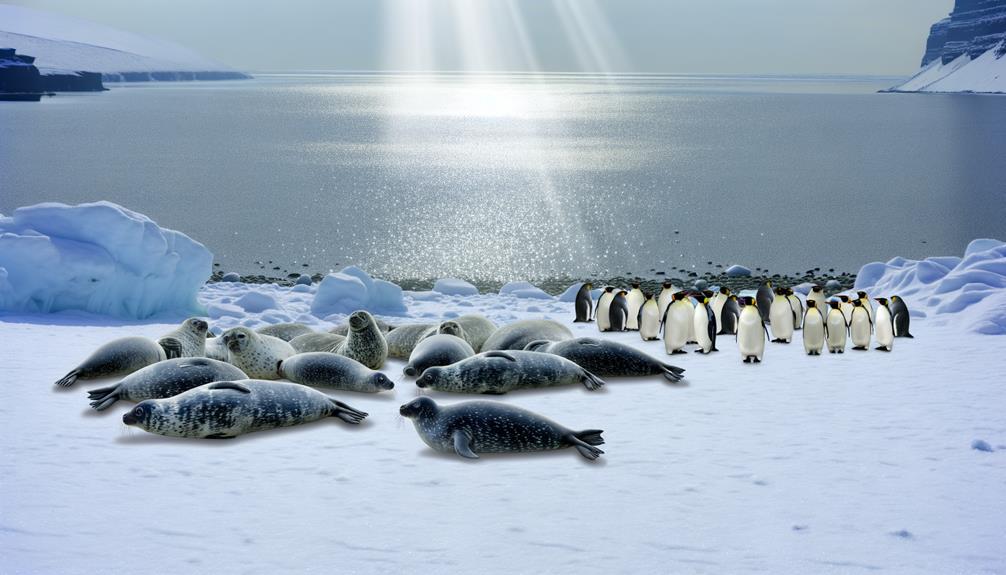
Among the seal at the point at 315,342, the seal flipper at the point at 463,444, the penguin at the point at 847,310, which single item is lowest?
the seal flipper at the point at 463,444

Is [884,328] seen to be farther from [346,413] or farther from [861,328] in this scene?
[346,413]

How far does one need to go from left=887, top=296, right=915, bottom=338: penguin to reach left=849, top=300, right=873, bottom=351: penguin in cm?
70

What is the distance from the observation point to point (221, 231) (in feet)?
116

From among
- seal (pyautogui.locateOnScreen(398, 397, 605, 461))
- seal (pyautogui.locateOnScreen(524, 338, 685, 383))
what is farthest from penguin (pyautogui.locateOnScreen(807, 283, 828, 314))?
seal (pyautogui.locateOnScreen(398, 397, 605, 461))

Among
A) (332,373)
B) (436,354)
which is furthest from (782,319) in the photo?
(332,373)

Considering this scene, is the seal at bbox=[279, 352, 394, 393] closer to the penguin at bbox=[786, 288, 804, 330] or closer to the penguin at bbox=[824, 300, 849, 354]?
the penguin at bbox=[824, 300, 849, 354]

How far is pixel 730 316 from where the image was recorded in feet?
44.4

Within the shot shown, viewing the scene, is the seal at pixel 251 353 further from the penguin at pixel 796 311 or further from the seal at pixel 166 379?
the penguin at pixel 796 311

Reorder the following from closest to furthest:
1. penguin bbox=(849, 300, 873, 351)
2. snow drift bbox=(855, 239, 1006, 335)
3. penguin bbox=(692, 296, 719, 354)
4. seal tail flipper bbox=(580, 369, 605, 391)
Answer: seal tail flipper bbox=(580, 369, 605, 391), penguin bbox=(692, 296, 719, 354), penguin bbox=(849, 300, 873, 351), snow drift bbox=(855, 239, 1006, 335)

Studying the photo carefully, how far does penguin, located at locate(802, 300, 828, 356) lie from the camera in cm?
1221

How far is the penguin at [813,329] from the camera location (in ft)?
40.1

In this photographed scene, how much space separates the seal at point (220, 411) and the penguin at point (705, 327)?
18.1 feet

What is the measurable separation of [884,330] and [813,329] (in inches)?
40.2

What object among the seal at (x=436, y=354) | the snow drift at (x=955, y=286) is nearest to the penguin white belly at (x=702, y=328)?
the seal at (x=436, y=354)
